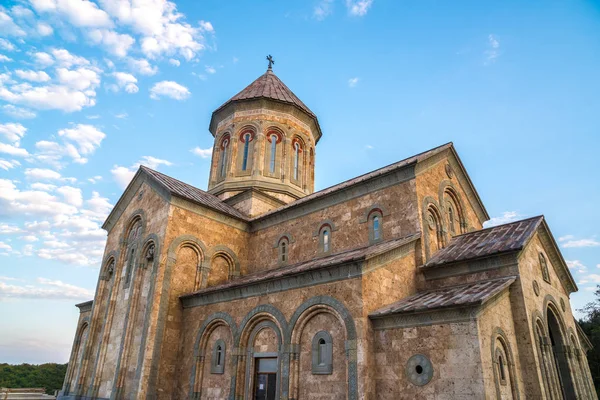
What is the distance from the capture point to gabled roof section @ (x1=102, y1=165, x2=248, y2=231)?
14918 mm

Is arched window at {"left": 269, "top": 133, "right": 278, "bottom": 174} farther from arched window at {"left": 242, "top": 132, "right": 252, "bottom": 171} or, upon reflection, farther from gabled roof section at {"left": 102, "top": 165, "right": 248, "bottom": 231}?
gabled roof section at {"left": 102, "top": 165, "right": 248, "bottom": 231}

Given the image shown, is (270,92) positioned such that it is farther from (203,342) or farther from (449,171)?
(203,342)

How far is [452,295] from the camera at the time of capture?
9.38m

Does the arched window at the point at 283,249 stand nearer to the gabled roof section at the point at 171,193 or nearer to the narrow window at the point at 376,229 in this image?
the gabled roof section at the point at 171,193

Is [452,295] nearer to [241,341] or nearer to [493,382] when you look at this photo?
[493,382]

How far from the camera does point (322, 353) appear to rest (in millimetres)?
9773

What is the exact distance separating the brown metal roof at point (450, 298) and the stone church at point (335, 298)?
6 centimetres

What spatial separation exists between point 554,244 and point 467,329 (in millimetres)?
6195

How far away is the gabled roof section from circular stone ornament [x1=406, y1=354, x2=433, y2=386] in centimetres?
928

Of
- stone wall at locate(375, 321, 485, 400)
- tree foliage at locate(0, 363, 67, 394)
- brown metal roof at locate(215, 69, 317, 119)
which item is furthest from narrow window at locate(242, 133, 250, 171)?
tree foliage at locate(0, 363, 67, 394)

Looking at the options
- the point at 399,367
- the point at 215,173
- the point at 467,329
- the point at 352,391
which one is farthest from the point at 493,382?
the point at 215,173

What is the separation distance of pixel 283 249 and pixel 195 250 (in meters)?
3.17

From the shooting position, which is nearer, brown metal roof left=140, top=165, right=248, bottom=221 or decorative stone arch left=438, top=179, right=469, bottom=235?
decorative stone arch left=438, top=179, right=469, bottom=235

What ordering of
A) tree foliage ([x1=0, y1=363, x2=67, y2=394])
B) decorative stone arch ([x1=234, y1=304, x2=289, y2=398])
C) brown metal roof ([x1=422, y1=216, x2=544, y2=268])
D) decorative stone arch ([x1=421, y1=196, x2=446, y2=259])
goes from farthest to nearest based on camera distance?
tree foliage ([x1=0, y1=363, x2=67, y2=394])
decorative stone arch ([x1=421, y1=196, x2=446, y2=259])
brown metal roof ([x1=422, y1=216, x2=544, y2=268])
decorative stone arch ([x1=234, y1=304, x2=289, y2=398])
